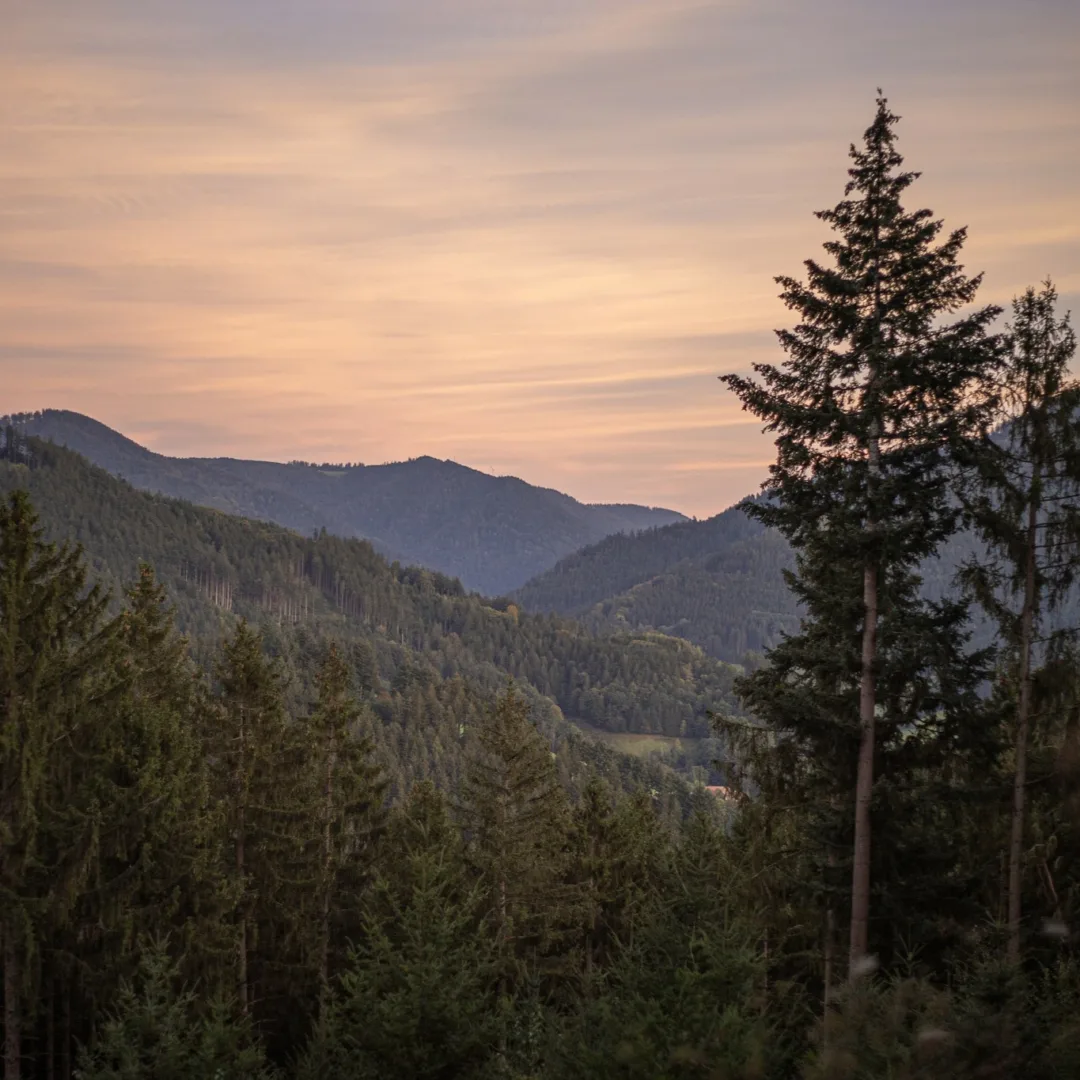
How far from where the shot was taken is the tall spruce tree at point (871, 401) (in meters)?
15.1

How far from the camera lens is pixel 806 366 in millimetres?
15977

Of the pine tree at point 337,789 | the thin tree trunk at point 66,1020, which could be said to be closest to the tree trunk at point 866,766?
the thin tree trunk at point 66,1020

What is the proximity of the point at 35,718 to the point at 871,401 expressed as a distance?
50.1 ft

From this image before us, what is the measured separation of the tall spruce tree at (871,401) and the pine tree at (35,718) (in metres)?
12.9

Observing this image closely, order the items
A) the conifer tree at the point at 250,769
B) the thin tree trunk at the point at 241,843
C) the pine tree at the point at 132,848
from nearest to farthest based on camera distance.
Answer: the pine tree at the point at 132,848 < the thin tree trunk at the point at 241,843 < the conifer tree at the point at 250,769

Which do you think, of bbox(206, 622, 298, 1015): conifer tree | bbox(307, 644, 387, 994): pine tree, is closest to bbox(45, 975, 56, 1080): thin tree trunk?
bbox(206, 622, 298, 1015): conifer tree

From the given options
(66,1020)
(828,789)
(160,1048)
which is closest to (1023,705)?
(828,789)

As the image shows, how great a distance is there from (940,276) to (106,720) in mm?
17196

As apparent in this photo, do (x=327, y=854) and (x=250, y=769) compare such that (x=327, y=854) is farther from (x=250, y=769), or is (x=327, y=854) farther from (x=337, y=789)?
(x=250, y=769)

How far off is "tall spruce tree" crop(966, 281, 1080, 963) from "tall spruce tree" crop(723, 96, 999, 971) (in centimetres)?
53

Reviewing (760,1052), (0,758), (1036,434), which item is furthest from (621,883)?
(760,1052)

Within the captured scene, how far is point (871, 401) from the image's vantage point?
15133mm

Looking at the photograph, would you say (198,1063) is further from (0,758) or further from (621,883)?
(621,883)

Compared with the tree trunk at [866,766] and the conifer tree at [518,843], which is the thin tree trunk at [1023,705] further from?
the conifer tree at [518,843]
